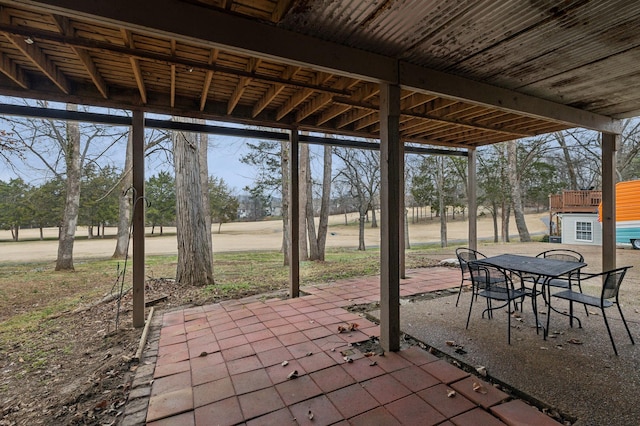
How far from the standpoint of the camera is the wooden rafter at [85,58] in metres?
1.98

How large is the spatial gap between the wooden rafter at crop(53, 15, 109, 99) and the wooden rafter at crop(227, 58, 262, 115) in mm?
1277

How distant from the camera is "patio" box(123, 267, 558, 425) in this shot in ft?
5.91

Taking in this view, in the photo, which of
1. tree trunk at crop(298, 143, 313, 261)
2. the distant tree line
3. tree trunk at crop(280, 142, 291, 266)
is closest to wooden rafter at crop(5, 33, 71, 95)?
the distant tree line

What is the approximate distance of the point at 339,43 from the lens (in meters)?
2.27

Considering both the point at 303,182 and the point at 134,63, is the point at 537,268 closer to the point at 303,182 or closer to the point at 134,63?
the point at 134,63

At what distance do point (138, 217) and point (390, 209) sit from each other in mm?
2917

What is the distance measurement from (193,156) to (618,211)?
12994 mm

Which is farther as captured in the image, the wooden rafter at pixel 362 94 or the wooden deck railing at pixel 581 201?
the wooden deck railing at pixel 581 201

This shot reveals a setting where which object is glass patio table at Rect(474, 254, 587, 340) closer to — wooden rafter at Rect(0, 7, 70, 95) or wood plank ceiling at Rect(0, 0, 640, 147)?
wood plank ceiling at Rect(0, 0, 640, 147)

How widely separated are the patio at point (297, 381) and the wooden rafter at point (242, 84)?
8.54 feet

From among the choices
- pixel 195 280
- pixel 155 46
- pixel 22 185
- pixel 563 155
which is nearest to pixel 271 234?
pixel 22 185

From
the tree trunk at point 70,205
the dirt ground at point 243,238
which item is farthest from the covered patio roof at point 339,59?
the dirt ground at point 243,238

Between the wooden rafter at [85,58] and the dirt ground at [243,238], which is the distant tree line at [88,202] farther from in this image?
the wooden rafter at [85,58]

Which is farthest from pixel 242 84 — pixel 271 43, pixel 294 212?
A: pixel 294 212
